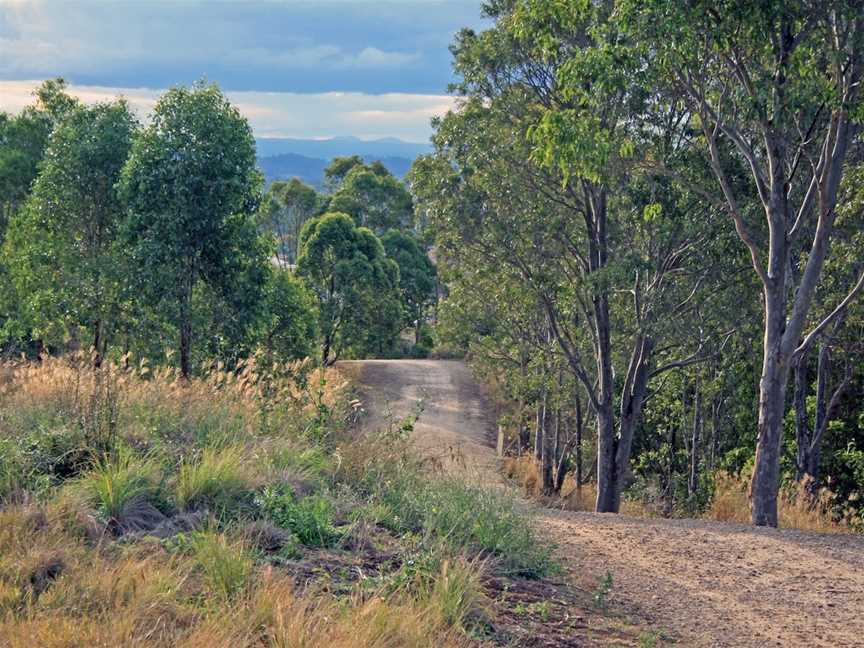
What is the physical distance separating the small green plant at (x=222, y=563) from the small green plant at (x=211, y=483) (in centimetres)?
86

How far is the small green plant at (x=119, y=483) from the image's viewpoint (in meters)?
5.42

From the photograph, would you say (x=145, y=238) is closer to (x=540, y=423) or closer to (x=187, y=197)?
(x=187, y=197)

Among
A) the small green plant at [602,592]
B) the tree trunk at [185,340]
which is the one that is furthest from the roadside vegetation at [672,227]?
the small green plant at [602,592]

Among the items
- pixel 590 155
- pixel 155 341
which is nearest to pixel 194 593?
pixel 590 155

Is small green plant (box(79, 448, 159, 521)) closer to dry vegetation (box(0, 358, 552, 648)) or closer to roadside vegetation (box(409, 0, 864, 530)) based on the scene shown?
dry vegetation (box(0, 358, 552, 648))

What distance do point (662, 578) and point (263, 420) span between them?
376 cm

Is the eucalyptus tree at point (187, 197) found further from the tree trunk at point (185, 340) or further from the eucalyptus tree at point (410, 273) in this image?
the eucalyptus tree at point (410, 273)

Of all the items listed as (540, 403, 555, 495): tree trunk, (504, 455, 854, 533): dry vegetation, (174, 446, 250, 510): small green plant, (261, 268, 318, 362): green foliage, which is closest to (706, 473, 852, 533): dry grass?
(504, 455, 854, 533): dry vegetation

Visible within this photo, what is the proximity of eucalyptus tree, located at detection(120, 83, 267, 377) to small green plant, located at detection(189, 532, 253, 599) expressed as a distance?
1270cm

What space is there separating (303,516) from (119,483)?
45.3 inches

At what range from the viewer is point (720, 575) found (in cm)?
701

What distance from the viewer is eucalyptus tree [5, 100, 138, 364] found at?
66.5 ft

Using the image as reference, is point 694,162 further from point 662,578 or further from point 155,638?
point 155,638

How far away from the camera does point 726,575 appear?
7.03m
